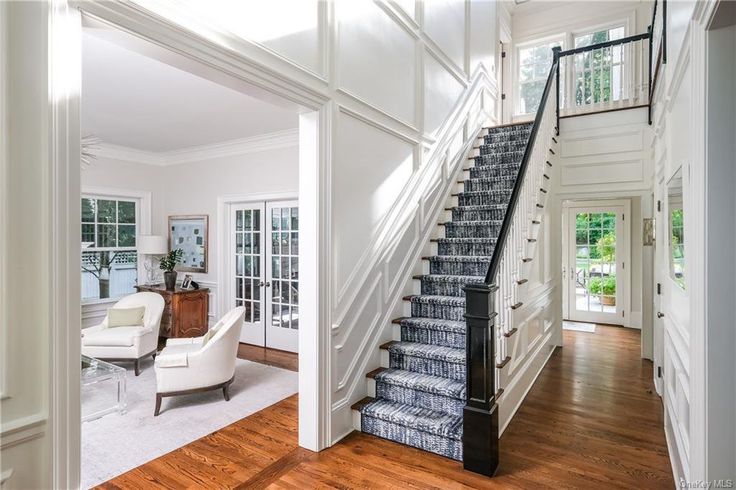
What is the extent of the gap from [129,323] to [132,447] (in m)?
2.27

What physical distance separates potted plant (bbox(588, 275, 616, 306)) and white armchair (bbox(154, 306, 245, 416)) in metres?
6.28

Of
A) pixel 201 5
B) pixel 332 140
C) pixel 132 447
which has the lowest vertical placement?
pixel 132 447

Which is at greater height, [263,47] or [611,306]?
[263,47]

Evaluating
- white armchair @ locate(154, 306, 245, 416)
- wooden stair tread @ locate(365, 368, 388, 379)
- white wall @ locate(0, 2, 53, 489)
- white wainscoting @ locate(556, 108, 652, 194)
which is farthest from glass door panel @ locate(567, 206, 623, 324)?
white wall @ locate(0, 2, 53, 489)

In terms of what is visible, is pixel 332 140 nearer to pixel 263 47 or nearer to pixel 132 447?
pixel 263 47

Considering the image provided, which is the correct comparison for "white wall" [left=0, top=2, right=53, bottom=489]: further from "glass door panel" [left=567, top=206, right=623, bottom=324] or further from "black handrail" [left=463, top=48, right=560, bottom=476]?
"glass door panel" [left=567, top=206, right=623, bottom=324]

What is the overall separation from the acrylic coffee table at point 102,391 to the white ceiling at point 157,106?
2514 mm

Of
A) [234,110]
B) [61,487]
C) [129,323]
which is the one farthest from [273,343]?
[61,487]

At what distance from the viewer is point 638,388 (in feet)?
12.6

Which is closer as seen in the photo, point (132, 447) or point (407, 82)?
point (132, 447)

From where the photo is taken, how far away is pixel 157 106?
420cm

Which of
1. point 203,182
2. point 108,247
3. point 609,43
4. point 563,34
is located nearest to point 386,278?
point 203,182

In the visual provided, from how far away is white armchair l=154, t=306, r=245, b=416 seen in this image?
3441mm

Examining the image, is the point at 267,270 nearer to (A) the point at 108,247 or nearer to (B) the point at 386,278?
(A) the point at 108,247
